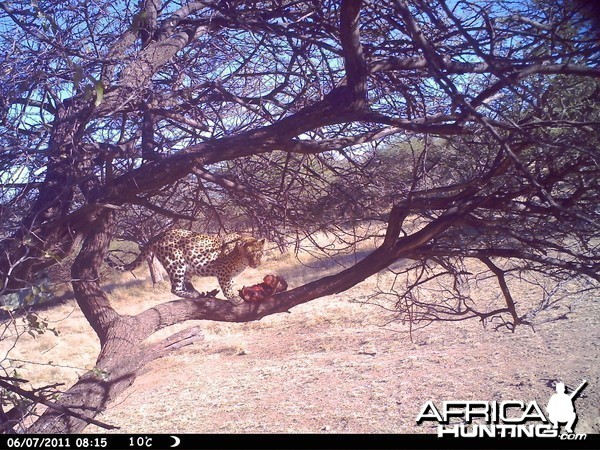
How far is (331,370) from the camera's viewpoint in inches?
372

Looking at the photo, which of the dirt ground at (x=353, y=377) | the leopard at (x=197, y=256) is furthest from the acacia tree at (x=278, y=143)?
the dirt ground at (x=353, y=377)

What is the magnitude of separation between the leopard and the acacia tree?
0.36 metres

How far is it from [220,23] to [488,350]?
6.61 meters

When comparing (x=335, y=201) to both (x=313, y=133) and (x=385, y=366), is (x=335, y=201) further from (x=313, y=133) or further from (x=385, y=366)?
(x=385, y=366)

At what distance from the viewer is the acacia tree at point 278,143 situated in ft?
13.9

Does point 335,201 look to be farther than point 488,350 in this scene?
No

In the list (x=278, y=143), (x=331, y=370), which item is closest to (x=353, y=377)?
(x=331, y=370)

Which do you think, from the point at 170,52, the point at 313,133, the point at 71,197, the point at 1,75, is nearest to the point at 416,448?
the point at 313,133

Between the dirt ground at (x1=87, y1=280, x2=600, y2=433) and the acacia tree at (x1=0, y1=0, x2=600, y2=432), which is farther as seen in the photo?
the dirt ground at (x1=87, y1=280, x2=600, y2=433)

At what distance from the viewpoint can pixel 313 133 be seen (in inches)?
223

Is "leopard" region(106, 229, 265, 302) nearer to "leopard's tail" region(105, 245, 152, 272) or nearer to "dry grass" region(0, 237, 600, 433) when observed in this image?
"leopard's tail" region(105, 245, 152, 272)

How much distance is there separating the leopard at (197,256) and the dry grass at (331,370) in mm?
1246

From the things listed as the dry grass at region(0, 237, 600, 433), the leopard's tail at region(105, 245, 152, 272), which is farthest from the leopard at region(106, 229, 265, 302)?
the dry grass at region(0, 237, 600, 433)

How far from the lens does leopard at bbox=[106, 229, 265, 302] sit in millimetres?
5993
